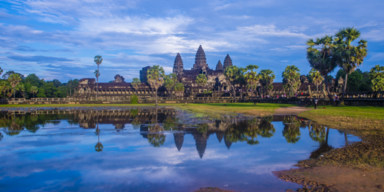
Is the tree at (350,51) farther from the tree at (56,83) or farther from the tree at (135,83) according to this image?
the tree at (56,83)

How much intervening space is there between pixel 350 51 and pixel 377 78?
19681mm

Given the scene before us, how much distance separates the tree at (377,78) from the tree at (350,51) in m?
16.6

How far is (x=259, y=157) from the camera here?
30.1ft

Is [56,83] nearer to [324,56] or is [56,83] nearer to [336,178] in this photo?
[324,56]

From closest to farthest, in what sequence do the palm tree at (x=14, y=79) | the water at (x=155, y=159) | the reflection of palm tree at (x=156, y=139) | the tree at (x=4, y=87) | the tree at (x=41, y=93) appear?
the water at (x=155, y=159)
the reflection of palm tree at (x=156, y=139)
the tree at (x=4, y=87)
the palm tree at (x=14, y=79)
the tree at (x=41, y=93)

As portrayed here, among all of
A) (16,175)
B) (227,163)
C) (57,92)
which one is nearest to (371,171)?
(227,163)

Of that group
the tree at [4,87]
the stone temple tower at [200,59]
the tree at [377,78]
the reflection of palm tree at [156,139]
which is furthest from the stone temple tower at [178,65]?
the reflection of palm tree at [156,139]

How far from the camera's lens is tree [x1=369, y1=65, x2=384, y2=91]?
4447cm

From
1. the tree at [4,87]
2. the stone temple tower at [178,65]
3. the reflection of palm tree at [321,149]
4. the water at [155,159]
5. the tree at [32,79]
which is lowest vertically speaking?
the water at [155,159]

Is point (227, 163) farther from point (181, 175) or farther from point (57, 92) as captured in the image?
point (57, 92)

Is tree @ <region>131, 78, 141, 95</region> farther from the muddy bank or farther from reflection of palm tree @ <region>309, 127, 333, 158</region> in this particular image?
the muddy bank

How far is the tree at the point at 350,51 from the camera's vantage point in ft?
104

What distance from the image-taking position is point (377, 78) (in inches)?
1800

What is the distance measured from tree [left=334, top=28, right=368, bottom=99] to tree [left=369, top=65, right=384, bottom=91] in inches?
653
